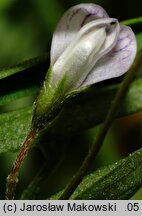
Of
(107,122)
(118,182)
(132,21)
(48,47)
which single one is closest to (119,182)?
(118,182)

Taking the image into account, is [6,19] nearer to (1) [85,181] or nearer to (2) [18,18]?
(2) [18,18]

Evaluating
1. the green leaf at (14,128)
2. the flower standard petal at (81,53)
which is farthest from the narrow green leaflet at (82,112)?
the flower standard petal at (81,53)

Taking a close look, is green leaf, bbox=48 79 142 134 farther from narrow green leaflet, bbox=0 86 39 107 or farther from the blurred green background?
the blurred green background

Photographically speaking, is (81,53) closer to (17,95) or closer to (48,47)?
(17,95)

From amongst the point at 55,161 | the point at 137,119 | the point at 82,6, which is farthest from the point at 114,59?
the point at 137,119

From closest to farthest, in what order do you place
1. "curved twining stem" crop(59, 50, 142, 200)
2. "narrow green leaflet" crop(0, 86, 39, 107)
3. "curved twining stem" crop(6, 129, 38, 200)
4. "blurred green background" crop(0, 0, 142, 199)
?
1. "curved twining stem" crop(59, 50, 142, 200)
2. "curved twining stem" crop(6, 129, 38, 200)
3. "narrow green leaflet" crop(0, 86, 39, 107)
4. "blurred green background" crop(0, 0, 142, 199)

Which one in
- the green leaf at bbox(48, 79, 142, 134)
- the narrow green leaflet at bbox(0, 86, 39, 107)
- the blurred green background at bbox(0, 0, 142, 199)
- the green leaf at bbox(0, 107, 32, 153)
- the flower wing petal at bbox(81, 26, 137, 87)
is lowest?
the blurred green background at bbox(0, 0, 142, 199)

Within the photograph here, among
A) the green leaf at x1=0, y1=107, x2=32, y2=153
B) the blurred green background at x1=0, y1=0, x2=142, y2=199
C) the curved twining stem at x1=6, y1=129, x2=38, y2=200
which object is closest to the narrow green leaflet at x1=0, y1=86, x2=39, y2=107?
the green leaf at x1=0, y1=107, x2=32, y2=153
